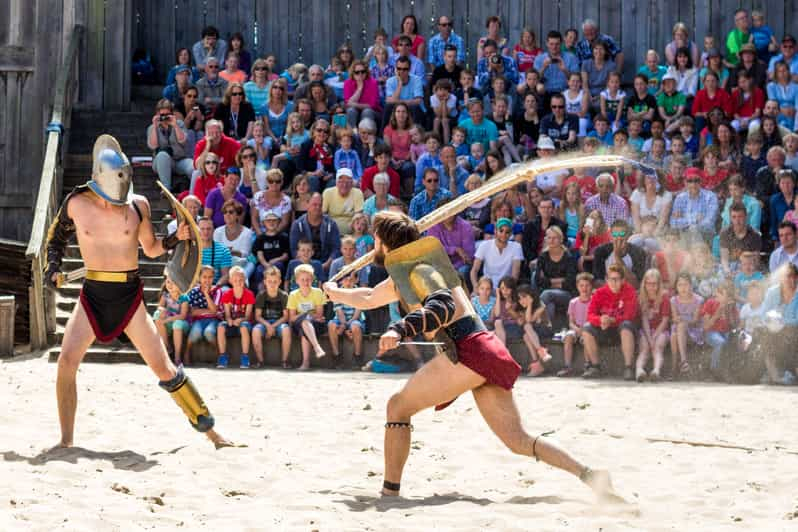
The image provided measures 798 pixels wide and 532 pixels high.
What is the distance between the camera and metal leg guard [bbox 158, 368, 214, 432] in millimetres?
6941

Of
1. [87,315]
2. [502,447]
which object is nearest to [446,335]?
[502,447]

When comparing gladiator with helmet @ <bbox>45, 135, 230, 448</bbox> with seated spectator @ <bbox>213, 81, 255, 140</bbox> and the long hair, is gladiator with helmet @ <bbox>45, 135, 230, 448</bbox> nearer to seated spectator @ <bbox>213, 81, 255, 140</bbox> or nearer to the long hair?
the long hair

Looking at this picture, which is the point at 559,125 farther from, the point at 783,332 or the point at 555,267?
the point at 783,332

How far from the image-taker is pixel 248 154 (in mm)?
12891

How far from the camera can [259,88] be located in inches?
563

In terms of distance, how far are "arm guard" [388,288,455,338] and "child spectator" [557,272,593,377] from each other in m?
5.55

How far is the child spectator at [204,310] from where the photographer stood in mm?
11445

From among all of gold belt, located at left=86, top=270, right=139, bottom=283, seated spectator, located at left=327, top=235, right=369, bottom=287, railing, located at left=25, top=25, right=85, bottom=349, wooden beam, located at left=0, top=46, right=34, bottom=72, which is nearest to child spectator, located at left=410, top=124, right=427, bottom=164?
seated spectator, located at left=327, top=235, right=369, bottom=287

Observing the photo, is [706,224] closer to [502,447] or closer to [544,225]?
[544,225]

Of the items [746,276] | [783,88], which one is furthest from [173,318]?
[783,88]

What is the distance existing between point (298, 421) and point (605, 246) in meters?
4.45

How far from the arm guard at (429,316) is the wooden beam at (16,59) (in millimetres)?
10202

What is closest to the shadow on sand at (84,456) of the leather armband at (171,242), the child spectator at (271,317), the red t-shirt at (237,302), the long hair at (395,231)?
the leather armband at (171,242)

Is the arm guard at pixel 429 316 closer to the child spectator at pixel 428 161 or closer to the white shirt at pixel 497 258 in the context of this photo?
the white shirt at pixel 497 258
